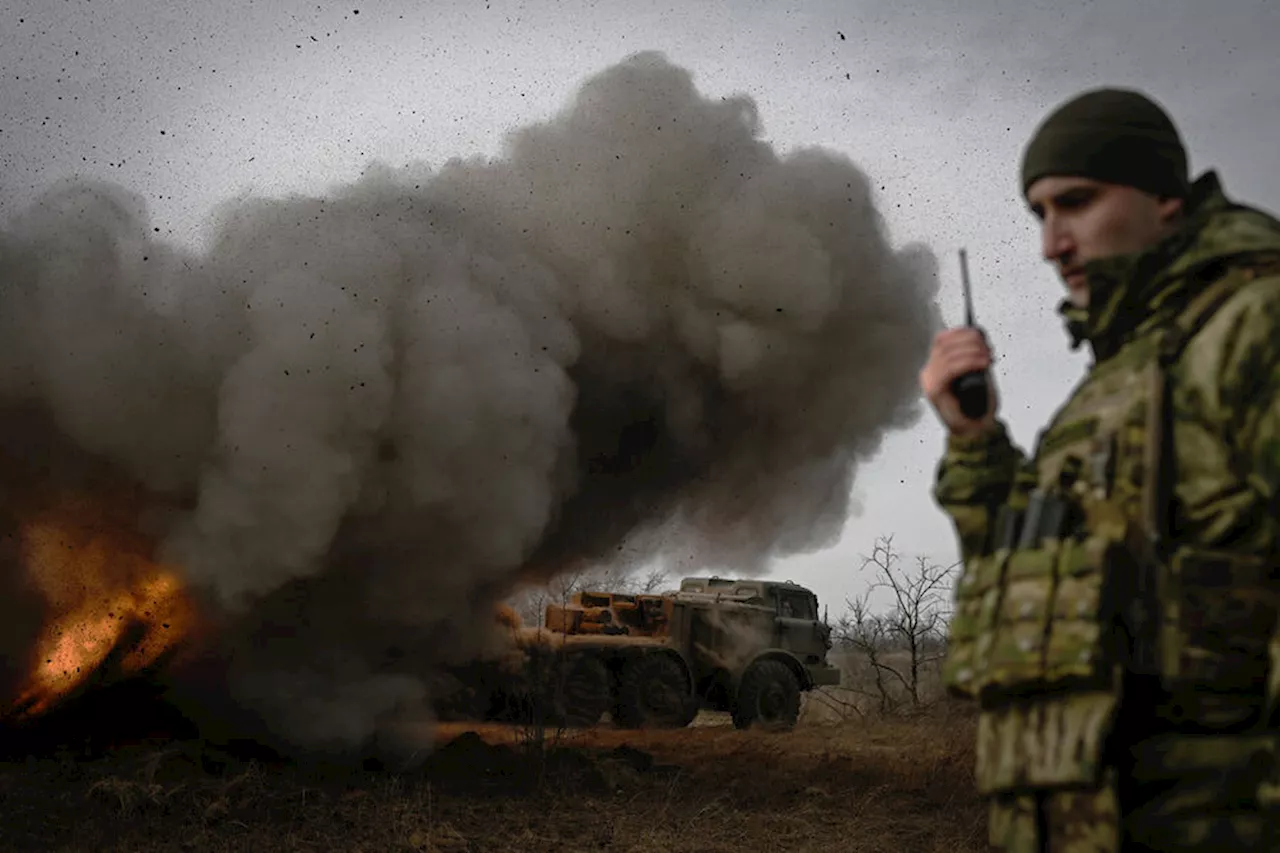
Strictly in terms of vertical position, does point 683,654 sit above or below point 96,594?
below

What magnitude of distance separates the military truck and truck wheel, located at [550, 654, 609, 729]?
0.01 meters

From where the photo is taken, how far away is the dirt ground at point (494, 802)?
830 centimetres

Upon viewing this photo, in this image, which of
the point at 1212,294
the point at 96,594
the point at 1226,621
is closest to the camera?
the point at 1226,621

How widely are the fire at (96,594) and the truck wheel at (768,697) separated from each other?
6.93 metres

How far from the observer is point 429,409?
1281 cm

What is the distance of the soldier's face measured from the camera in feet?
6.59

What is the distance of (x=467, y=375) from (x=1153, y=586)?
Answer: 1154 cm

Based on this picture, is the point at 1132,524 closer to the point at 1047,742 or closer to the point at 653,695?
the point at 1047,742

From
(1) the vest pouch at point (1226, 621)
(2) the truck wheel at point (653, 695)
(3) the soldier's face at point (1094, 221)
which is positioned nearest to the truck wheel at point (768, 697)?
(2) the truck wheel at point (653, 695)

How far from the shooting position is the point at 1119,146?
6.55 ft

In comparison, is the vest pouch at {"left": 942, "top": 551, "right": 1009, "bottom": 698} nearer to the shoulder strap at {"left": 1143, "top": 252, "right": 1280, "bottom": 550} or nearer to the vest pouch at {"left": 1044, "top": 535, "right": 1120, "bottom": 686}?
the vest pouch at {"left": 1044, "top": 535, "right": 1120, "bottom": 686}

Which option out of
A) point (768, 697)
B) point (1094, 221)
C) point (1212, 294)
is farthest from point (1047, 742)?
point (768, 697)

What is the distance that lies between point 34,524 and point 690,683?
297 inches

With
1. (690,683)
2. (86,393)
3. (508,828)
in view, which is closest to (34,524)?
(86,393)
